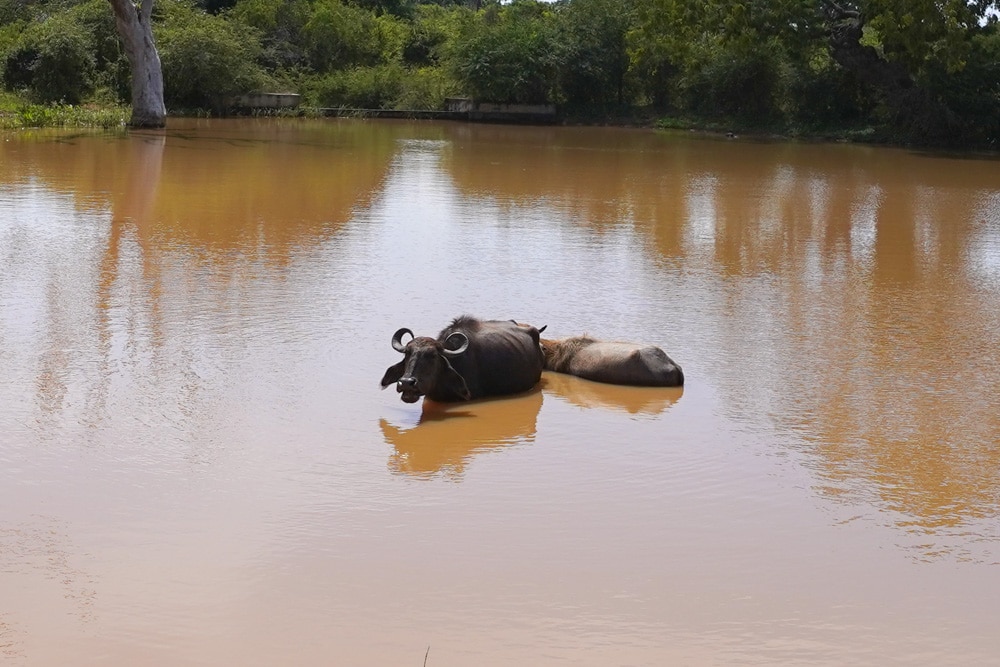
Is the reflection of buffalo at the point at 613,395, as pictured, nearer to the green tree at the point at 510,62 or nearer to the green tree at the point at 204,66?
the green tree at the point at 204,66

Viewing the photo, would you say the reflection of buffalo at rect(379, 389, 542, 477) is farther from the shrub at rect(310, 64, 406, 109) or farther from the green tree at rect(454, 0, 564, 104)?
the shrub at rect(310, 64, 406, 109)

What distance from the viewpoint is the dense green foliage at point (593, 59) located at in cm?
3694

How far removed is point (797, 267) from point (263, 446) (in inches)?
339

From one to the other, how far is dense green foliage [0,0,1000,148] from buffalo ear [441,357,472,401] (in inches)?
1044

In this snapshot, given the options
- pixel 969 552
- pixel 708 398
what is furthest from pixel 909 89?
pixel 969 552

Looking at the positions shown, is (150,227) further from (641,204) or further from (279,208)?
(641,204)

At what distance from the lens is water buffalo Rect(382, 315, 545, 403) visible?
872 cm

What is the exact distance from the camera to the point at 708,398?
360 inches

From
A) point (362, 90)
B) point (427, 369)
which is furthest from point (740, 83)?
point (427, 369)

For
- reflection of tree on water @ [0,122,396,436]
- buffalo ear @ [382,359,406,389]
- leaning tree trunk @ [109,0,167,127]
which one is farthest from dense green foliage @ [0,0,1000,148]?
buffalo ear @ [382,359,406,389]

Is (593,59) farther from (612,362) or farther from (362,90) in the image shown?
(612,362)

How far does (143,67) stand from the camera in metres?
35.1

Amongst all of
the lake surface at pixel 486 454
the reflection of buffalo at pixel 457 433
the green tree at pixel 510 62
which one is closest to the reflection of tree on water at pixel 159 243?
the lake surface at pixel 486 454

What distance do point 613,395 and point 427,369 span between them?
1414mm
